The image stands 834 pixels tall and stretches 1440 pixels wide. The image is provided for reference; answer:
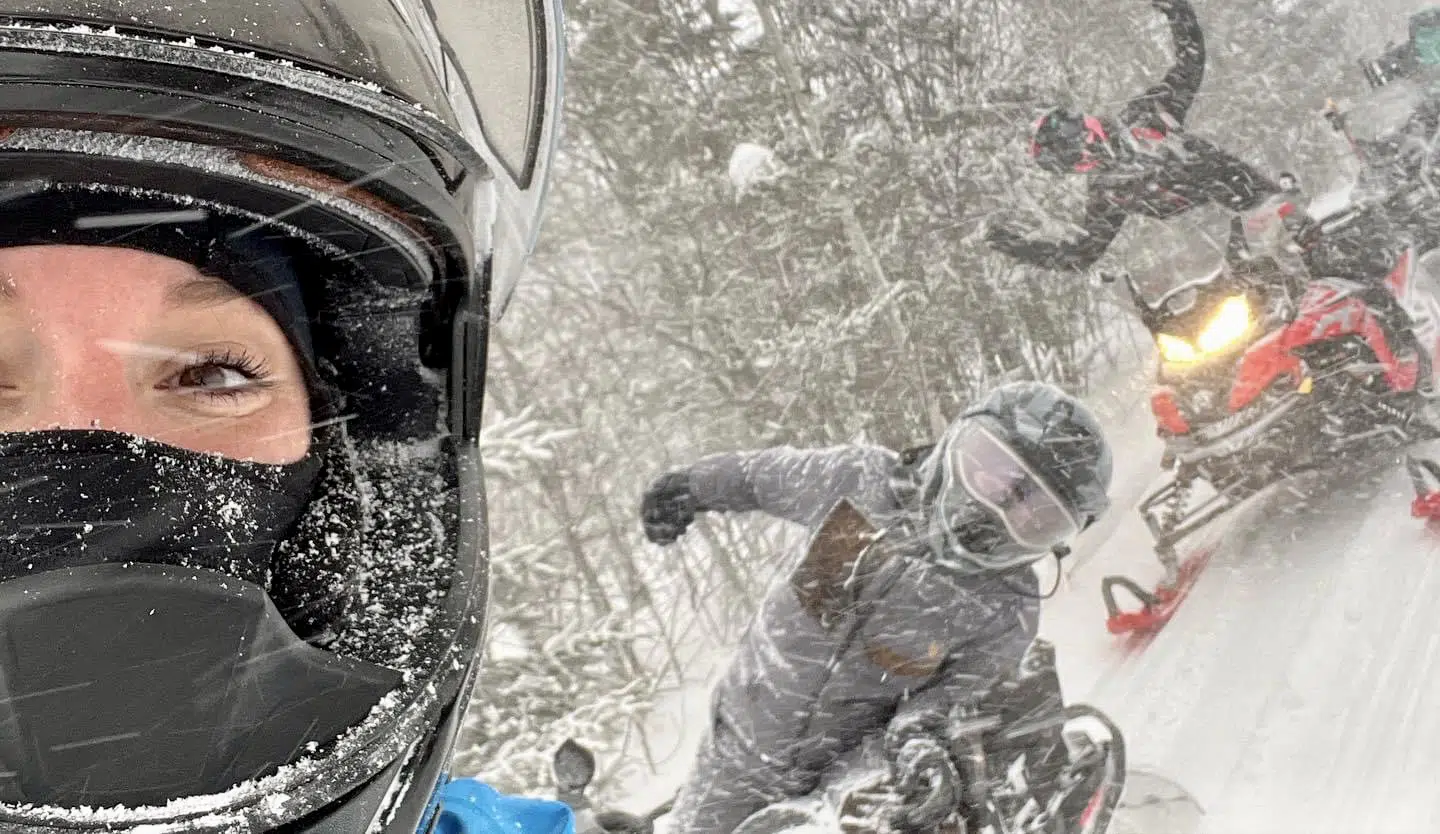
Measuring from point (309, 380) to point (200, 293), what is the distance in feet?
0.42

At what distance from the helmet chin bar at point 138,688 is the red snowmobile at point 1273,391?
280 centimetres

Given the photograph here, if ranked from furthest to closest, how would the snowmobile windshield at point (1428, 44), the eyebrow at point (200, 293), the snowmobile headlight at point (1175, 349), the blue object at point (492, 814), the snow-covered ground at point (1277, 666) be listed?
the snowmobile windshield at point (1428, 44) < the snowmobile headlight at point (1175, 349) < the snow-covered ground at point (1277, 666) < the blue object at point (492, 814) < the eyebrow at point (200, 293)

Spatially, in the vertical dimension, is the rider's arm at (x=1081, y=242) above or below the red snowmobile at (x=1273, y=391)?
above

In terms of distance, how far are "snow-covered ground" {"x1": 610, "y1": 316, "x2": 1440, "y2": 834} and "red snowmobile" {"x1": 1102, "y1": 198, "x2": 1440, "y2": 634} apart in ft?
0.22

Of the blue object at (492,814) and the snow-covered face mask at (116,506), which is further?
the blue object at (492,814)

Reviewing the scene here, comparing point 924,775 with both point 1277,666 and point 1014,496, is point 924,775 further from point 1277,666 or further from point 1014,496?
point 1277,666

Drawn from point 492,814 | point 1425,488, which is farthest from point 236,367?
point 1425,488

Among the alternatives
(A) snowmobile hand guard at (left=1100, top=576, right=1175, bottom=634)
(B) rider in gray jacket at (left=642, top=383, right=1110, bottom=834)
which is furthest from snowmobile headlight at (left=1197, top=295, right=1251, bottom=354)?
(B) rider in gray jacket at (left=642, top=383, right=1110, bottom=834)

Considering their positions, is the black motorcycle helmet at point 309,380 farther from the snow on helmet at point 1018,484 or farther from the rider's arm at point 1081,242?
the rider's arm at point 1081,242

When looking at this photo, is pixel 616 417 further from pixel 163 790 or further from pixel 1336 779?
pixel 163 790

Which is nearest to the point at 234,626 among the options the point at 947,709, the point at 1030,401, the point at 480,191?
the point at 480,191

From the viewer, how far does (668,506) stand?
8.95 ft

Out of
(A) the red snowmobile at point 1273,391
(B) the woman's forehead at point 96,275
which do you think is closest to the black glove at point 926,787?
(A) the red snowmobile at point 1273,391

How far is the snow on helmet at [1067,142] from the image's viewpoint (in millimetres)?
3674
